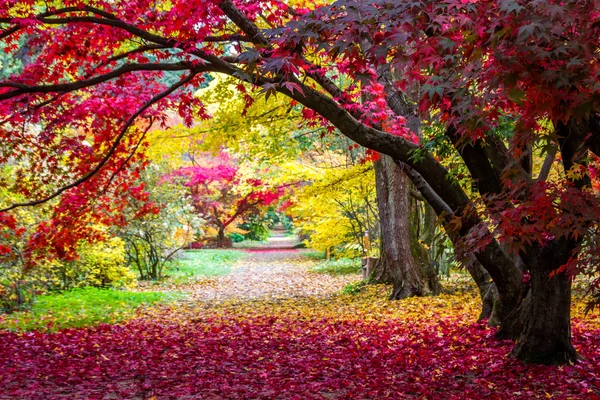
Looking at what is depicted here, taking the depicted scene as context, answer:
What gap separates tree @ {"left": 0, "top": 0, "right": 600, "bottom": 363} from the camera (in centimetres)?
329

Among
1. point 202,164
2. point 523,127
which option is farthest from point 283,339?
point 202,164

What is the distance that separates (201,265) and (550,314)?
17839 mm

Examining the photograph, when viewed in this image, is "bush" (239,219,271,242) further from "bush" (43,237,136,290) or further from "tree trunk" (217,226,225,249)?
"bush" (43,237,136,290)

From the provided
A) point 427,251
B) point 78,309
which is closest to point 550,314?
point 427,251

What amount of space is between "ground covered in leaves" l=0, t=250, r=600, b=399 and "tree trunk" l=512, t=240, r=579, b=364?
6.4 inches

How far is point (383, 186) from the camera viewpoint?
38.9 ft

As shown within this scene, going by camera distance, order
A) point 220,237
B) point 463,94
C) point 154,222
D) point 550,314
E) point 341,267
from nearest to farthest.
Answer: point 463,94 → point 550,314 → point 154,222 → point 341,267 → point 220,237

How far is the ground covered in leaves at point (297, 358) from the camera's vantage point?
495cm

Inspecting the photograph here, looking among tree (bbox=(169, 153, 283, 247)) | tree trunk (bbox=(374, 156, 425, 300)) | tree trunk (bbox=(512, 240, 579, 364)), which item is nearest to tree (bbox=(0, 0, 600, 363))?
tree trunk (bbox=(512, 240, 579, 364))

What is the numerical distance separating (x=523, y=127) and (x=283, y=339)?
4989 millimetres

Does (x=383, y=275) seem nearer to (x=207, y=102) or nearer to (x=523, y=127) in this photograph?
(x=207, y=102)

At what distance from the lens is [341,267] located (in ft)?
66.2

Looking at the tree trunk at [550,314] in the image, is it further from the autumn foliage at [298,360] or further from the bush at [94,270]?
the bush at [94,270]

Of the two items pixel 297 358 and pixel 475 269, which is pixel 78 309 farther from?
pixel 475 269
